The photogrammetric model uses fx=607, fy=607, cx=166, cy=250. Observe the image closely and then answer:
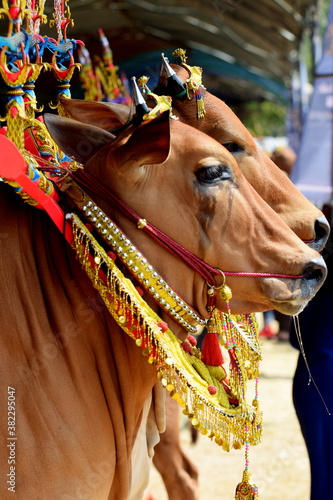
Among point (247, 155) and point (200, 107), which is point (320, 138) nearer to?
point (247, 155)

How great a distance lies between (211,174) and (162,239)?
0.27 m

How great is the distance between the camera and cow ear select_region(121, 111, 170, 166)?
1755mm

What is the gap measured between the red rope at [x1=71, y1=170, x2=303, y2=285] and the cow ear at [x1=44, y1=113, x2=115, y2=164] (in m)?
0.17

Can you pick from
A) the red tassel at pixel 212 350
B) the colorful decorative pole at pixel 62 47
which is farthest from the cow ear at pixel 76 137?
the red tassel at pixel 212 350

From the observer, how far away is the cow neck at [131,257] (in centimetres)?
192

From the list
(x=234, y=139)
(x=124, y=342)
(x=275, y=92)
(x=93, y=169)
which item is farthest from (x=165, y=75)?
(x=275, y=92)

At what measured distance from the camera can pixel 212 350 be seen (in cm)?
220

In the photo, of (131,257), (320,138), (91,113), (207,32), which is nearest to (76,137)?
(91,113)

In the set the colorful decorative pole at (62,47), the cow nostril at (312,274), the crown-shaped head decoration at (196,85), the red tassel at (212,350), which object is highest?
the colorful decorative pole at (62,47)

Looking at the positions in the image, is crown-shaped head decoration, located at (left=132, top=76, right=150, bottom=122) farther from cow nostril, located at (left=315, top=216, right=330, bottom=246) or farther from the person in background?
the person in background

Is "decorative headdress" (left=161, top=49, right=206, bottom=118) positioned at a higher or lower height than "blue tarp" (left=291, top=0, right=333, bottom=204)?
higher

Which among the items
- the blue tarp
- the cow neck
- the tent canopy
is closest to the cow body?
the cow neck

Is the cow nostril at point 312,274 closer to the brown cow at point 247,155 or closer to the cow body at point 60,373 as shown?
the brown cow at point 247,155

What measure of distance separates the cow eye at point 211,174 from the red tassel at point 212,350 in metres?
0.57
